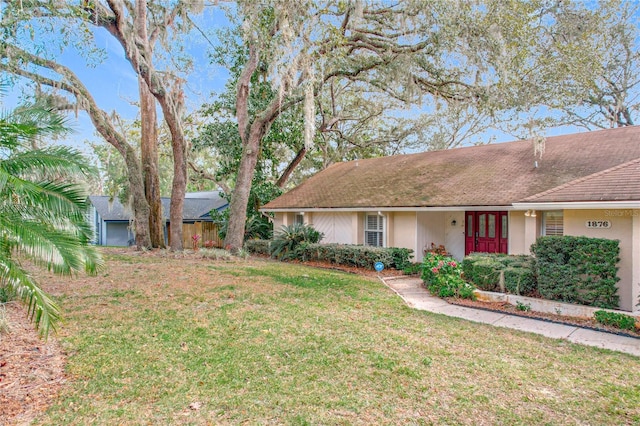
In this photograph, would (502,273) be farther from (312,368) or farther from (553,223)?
(312,368)

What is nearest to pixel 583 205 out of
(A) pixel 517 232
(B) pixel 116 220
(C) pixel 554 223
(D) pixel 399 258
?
(C) pixel 554 223

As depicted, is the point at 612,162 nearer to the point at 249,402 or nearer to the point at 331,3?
the point at 331,3

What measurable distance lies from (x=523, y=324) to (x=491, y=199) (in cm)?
506

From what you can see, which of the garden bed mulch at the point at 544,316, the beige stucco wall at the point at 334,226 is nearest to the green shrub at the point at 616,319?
the garden bed mulch at the point at 544,316

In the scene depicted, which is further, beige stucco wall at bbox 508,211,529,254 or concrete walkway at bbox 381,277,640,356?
beige stucco wall at bbox 508,211,529,254

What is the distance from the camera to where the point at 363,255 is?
1205cm

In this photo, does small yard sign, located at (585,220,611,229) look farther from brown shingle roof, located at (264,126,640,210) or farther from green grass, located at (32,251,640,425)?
green grass, located at (32,251,640,425)

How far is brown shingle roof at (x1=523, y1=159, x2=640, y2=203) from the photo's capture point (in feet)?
22.8

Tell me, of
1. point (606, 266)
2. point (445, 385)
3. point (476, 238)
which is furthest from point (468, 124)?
point (445, 385)

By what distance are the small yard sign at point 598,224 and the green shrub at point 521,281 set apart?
1.41m

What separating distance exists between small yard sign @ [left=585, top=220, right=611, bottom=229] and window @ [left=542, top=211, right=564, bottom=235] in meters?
2.49

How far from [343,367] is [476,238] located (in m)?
9.79

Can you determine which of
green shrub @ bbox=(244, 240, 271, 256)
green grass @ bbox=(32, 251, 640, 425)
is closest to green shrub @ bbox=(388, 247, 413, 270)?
green grass @ bbox=(32, 251, 640, 425)

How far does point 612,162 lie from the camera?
10555 millimetres
